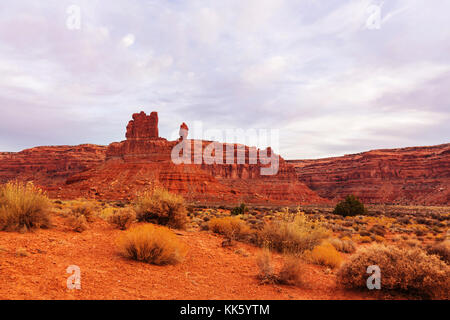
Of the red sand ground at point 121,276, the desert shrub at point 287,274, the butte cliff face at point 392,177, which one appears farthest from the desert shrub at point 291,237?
the butte cliff face at point 392,177

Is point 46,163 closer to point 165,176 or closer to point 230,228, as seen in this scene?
point 165,176

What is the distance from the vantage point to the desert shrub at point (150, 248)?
6.43 metres

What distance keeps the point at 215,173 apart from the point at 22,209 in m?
104

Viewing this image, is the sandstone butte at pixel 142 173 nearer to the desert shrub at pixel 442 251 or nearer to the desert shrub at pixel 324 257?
the desert shrub at pixel 324 257

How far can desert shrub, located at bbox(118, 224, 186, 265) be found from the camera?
21.1 feet

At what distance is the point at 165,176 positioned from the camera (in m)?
72.8

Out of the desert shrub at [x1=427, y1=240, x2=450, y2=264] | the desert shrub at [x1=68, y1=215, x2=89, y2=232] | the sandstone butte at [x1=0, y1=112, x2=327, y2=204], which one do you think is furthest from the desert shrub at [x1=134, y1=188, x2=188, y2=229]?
the sandstone butte at [x1=0, y1=112, x2=327, y2=204]

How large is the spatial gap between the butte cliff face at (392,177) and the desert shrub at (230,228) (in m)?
89.6

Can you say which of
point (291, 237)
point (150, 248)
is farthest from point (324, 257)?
point (150, 248)

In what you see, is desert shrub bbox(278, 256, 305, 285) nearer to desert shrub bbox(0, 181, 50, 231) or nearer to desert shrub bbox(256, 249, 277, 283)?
desert shrub bbox(256, 249, 277, 283)

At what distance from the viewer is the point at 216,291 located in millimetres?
5098

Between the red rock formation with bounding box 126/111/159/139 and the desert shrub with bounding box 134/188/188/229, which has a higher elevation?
the red rock formation with bounding box 126/111/159/139

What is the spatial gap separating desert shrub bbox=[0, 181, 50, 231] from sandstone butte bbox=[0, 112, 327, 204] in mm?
31385

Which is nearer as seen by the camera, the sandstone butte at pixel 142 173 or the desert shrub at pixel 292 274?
the desert shrub at pixel 292 274
